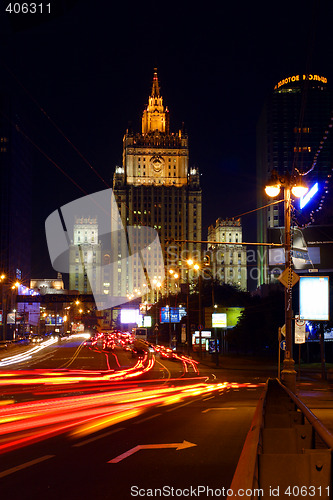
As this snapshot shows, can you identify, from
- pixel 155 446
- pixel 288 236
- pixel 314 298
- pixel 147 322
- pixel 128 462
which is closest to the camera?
pixel 128 462

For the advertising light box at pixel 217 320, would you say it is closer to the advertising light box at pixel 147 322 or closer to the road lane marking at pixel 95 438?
the road lane marking at pixel 95 438

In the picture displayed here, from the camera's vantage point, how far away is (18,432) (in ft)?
50.1

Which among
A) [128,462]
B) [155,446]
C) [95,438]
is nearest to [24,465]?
[128,462]

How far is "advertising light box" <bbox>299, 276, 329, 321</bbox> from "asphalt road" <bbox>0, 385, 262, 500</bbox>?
49.7 ft

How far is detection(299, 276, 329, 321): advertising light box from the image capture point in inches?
1273

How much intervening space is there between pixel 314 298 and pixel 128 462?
23.2m

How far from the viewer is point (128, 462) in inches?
437

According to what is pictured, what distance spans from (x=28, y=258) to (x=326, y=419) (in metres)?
175

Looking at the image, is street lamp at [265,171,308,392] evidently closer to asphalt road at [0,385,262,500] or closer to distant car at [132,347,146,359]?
asphalt road at [0,385,262,500]

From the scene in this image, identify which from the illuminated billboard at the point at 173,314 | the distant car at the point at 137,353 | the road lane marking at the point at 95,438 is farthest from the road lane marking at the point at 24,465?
the illuminated billboard at the point at 173,314

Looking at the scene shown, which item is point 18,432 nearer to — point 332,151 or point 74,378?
point 74,378

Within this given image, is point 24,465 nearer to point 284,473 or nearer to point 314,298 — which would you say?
point 284,473

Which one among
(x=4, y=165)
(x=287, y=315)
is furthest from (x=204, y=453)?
(x=4, y=165)

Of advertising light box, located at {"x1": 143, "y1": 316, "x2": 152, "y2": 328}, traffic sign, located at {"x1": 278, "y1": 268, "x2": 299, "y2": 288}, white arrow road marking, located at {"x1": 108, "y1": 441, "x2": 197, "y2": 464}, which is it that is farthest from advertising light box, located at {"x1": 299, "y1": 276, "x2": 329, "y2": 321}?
advertising light box, located at {"x1": 143, "y1": 316, "x2": 152, "y2": 328}
